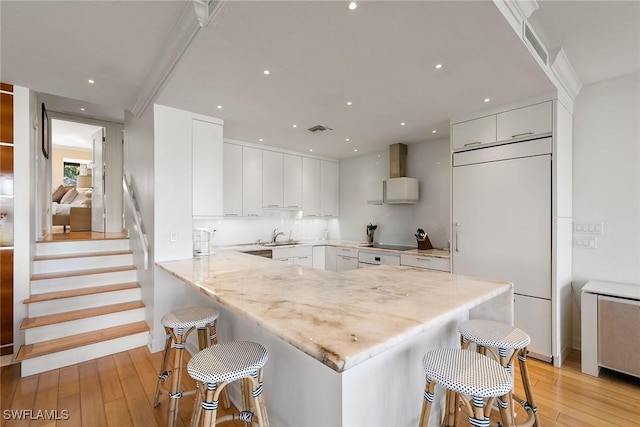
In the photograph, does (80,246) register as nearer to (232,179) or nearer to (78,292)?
(78,292)

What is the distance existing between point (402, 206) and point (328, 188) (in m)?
1.51

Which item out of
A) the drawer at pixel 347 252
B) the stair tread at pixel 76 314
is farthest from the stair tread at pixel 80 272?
the drawer at pixel 347 252

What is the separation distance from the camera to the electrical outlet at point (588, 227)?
2.75m

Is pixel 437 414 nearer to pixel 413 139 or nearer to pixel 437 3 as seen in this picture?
pixel 437 3

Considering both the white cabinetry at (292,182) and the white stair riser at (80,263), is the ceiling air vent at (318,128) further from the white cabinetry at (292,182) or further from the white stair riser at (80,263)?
the white stair riser at (80,263)

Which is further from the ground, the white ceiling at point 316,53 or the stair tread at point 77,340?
the white ceiling at point 316,53

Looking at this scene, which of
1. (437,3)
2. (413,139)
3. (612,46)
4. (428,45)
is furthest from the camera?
(413,139)

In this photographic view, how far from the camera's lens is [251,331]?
1.90 meters

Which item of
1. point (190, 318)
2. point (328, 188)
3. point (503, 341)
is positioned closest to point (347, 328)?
point (503, 341)

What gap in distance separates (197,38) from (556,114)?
116 inches

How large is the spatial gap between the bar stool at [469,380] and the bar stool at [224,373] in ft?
2.47

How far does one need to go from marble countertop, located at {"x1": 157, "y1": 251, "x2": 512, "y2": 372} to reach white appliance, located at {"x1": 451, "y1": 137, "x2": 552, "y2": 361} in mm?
1275

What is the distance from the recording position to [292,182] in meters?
5.01

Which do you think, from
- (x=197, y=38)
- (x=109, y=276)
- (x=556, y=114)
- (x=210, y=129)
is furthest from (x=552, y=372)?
(x=109, y=276)
